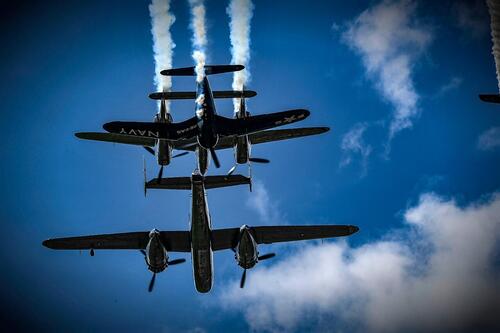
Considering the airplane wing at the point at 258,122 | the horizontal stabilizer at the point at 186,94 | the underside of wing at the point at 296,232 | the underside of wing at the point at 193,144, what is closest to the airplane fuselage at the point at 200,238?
the airplane wing at the point at 258,122

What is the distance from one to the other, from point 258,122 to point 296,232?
811 centimetres

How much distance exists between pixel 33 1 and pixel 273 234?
344ft

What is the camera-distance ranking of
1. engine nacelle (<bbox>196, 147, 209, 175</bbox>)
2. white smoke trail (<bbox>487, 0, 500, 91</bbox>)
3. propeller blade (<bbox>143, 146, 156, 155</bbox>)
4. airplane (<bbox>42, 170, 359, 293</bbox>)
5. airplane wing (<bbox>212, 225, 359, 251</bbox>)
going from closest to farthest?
1. white smoke trail (<bbox>487, 0, 500, 91</bbox>)
2. airplane (<bbox>42, 170, 359, 293</bbox>)
3. engine nacelle (<bbox>196, 147, 209, 175</bbox>)
4. airplane wing (<bbox>212, 225, 359, 251</bbox>)
5. propeller blade (<bbox>143, 146, 156, 155</bbox>)

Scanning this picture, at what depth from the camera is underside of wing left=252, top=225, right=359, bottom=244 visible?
29.5 m

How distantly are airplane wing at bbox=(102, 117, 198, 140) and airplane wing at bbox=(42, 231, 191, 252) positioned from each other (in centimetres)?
694

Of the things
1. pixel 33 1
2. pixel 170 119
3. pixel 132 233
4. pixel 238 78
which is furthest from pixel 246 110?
pixel 33 1

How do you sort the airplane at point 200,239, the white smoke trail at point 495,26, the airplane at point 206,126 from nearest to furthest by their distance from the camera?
the white smoke trail at point 495,26
the airplane at point 206,126
the airplane at point 200,239

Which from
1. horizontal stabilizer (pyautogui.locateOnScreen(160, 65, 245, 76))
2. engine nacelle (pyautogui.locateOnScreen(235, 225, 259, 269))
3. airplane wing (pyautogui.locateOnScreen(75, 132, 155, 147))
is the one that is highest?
horizontal stabilizer (pyautogui.locateOnScreen(160, 65, 245, 76))

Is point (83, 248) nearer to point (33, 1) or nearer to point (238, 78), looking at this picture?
point (238, 78)

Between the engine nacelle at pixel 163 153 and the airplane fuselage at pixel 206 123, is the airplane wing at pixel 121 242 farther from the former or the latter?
the airplane fuselage at pixel 206 123

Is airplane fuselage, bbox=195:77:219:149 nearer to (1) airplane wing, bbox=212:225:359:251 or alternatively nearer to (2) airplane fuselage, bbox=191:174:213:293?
(2) airplane fuselage, bbox=191:174:213:293

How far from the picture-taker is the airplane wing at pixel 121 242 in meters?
28.8

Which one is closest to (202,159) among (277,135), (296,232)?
(277,135)

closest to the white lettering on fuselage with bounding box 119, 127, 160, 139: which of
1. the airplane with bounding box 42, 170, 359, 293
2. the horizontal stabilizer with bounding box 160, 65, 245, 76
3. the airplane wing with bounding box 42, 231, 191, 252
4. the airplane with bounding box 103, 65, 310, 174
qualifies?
the airplane with bounding box 103, 65, 310, 174
